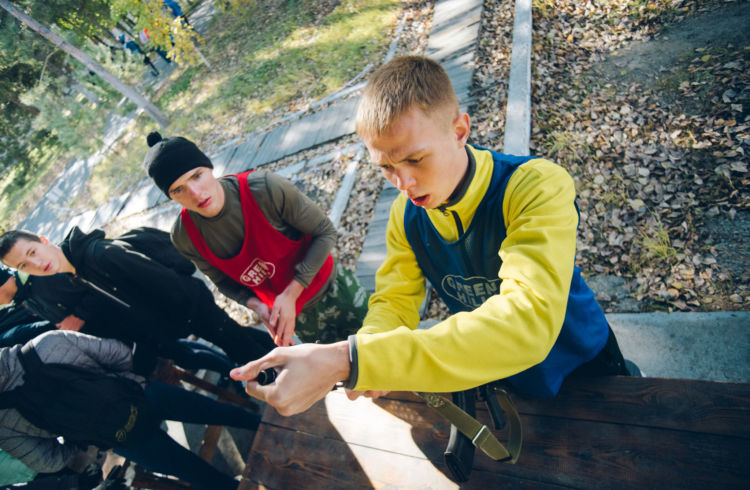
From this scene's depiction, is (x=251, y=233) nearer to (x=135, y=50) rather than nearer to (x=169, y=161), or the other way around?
(x=169, y=161)

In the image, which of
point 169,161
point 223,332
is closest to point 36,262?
point 223,332

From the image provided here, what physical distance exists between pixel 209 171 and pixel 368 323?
162cm

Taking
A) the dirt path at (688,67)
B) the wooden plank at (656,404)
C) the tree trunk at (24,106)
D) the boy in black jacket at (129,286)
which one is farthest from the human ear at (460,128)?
the tree trunk at (24,106)

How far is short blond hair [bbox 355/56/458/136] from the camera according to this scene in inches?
55.1

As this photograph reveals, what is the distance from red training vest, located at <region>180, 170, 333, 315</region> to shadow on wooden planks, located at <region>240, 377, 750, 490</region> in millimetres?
945

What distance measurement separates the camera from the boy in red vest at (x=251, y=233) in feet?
7.55

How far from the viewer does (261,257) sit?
2551mm

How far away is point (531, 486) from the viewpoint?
1.57 meters

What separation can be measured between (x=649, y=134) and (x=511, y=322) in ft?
14.1

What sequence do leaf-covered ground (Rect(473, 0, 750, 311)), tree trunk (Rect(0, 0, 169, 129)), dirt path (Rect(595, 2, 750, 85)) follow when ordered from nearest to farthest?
leaf-covered ground (Rect(473, 0, 750, 311)) → dirt path (Rect(595, 2, 750, 85)) → tree trunk (Rect(0, 0, 169, 129))

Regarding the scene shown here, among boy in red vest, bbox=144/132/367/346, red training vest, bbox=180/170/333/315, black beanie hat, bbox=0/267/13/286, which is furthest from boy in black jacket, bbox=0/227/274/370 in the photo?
red training vest, bbox=180/170/333/315

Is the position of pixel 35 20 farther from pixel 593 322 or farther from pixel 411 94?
pixel 593 322

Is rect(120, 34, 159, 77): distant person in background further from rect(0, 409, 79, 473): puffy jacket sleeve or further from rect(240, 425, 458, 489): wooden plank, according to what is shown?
rect(240, 425, 458, 489): wooden plank

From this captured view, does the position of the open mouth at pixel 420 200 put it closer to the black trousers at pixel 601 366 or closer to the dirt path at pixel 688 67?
the black trousers at pixel 601 366
